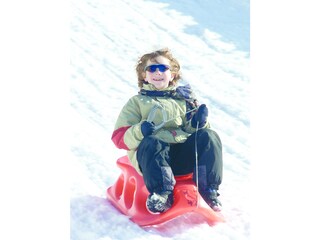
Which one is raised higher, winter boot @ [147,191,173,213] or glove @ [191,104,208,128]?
glove @ [191,104,208,128]

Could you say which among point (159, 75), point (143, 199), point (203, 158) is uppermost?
point (159, 75)

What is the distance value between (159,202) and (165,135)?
318 millimetres

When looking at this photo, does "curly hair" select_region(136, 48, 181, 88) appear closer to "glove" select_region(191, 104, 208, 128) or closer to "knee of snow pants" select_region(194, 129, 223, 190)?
"glove" select_region(191, 104, 208, 128)

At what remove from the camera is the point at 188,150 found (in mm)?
3059

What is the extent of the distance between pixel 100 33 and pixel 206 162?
68.0 inches

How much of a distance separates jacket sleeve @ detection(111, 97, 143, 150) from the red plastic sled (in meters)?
0.15

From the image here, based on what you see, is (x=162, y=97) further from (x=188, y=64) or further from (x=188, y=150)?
(x=188, y=64)

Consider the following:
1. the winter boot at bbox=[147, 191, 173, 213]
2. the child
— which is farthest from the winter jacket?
the winter boot at bbox=[147, 191, 173, 213]

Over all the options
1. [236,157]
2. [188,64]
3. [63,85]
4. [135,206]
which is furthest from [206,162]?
[188,64]

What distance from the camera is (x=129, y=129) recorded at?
3035 millimetres

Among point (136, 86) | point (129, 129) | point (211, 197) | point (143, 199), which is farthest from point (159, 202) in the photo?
point (136, 86)

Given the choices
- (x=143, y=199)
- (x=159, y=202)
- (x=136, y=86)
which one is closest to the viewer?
(x=159, y=202)

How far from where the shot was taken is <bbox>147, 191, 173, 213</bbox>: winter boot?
2.91 metres

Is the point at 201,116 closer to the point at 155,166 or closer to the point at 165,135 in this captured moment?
the point at 165,135
